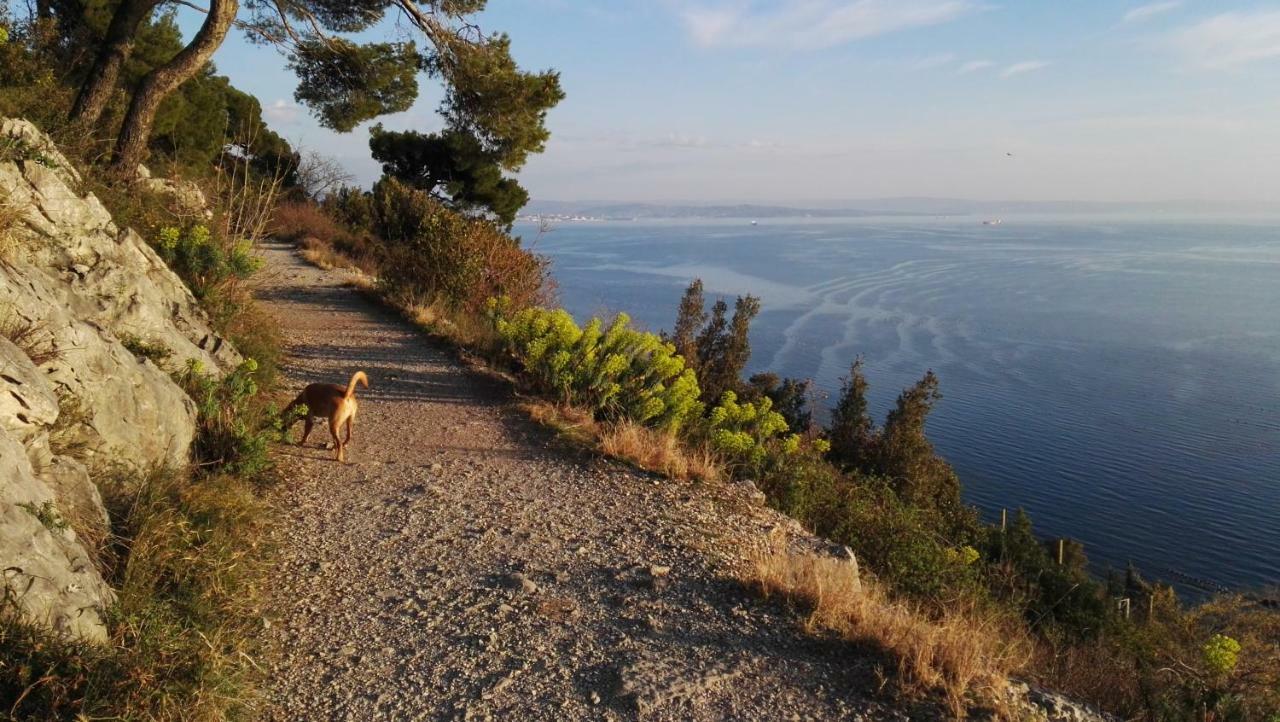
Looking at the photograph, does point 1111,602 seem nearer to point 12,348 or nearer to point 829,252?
point 12,348

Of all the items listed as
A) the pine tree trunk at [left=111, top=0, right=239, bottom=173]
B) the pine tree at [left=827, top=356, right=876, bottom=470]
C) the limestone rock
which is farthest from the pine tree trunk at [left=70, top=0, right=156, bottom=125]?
the pine tree at [left=827, top=356, right=876, bottom=470]

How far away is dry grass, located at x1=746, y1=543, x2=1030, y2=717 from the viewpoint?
3547 mm

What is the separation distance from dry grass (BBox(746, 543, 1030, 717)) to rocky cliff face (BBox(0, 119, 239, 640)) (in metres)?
3.13

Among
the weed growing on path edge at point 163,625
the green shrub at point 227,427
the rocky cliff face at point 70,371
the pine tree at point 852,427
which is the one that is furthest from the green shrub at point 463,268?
the pine tree at point 852,427

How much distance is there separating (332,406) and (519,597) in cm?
259

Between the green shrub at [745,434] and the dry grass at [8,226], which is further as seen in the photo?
the green shrub at [745,434]

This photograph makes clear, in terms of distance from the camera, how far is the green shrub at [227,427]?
5.29 metres

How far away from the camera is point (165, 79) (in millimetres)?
9570

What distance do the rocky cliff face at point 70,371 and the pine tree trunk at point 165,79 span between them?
3.30 m

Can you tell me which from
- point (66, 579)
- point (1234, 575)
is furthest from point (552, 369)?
point (1234, 575)

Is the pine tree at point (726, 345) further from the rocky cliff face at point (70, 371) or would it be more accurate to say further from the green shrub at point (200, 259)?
the rocky cliff face at point (70, 371)

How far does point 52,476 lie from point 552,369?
4.95 m

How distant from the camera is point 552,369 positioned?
27.3 feet

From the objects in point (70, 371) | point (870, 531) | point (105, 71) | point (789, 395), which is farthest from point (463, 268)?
point (789, 395)
